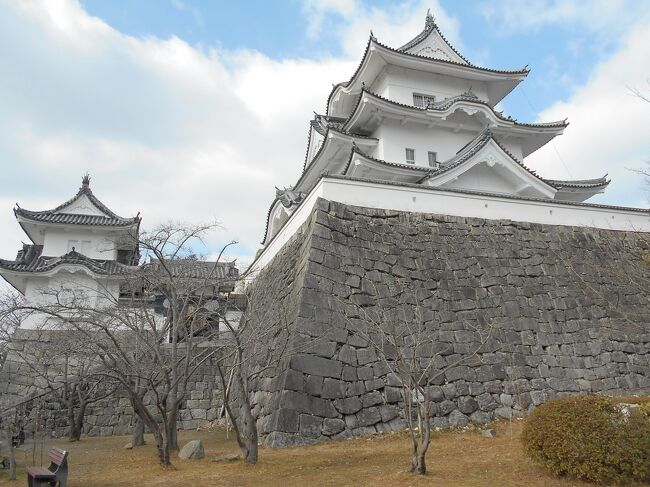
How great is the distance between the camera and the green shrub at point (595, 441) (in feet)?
15.5

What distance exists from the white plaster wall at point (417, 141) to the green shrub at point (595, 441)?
32.8ft

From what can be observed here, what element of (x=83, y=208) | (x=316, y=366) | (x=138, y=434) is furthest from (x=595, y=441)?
(x=83, y=208)

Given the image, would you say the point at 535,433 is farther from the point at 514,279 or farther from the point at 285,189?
the point at 285,189

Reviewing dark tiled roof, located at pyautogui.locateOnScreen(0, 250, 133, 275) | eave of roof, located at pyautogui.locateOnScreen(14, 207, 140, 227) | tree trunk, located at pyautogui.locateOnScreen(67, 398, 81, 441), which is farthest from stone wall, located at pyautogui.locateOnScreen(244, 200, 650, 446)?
eave of roof, located at pyautogui.locateOnScreen(14, 207, 140, 227)

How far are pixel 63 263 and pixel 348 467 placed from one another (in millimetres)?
11913

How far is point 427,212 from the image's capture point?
36.2 feet

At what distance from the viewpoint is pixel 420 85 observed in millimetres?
16031

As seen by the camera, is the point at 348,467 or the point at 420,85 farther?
the point at 420,85

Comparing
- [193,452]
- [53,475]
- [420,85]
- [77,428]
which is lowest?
[77,428]

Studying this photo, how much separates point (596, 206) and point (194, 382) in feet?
36.4

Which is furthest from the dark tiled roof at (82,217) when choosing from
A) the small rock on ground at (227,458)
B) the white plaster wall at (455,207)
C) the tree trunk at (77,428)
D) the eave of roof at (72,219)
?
the small rock on ground at (227,458)

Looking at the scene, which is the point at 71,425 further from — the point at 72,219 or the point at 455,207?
the point at 455,207

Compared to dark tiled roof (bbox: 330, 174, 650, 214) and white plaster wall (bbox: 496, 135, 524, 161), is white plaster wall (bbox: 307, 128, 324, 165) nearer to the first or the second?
white plaster wall (bbox: 496, 135, 524, 161)

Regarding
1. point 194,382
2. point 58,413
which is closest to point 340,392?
point 194,382
